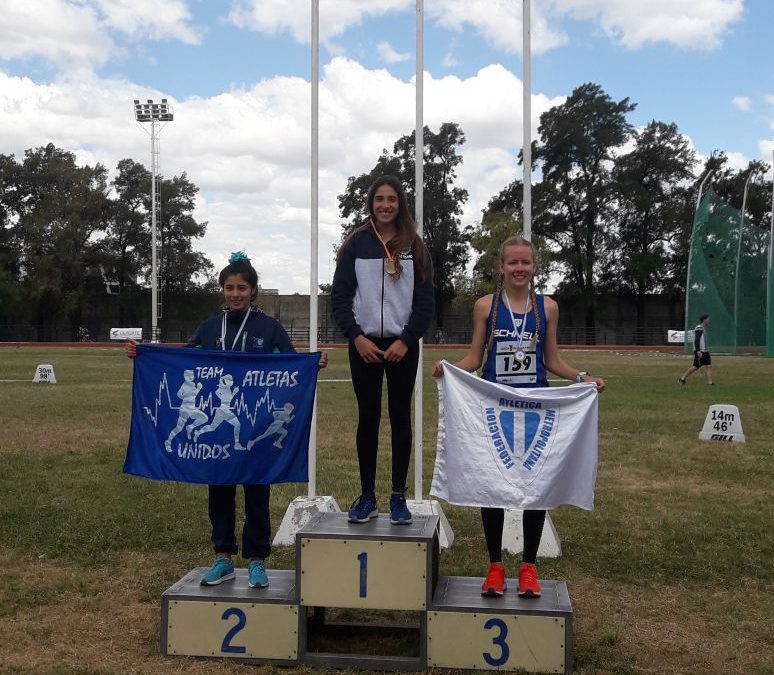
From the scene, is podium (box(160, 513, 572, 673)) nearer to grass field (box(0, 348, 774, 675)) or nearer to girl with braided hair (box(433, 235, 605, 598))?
grass field (box(0, 348, 774, 675))

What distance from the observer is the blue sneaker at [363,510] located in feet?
14.4

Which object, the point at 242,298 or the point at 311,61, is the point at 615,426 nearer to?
the point at 311,61

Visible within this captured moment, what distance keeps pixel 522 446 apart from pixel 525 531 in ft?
1.45

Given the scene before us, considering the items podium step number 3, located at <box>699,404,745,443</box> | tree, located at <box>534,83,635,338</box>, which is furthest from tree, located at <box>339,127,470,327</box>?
podium step number 3, located at <box>699,404,745,443</box>

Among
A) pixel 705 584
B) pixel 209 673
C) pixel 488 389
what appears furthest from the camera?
pixel 705 584

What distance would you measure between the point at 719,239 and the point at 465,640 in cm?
3836

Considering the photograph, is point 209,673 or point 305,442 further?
point 305,442

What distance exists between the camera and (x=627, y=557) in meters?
5.77

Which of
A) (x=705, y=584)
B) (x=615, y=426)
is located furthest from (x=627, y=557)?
(x=615, y=426)

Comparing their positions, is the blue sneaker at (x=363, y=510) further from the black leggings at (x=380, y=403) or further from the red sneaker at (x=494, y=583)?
the red sneaker at (x=494, y=583)

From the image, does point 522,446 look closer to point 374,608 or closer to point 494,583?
point 494,583

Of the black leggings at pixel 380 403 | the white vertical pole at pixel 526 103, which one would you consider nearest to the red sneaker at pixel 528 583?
the black leggings at pixel 380 403

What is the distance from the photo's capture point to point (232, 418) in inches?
174

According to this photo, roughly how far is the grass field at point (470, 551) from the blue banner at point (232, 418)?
2.90ft
